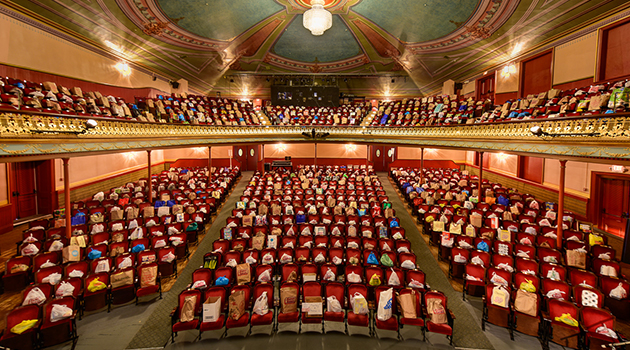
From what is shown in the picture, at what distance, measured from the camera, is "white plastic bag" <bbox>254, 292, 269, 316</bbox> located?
538cm

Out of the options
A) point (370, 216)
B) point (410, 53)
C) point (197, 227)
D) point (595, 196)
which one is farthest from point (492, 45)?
point (197, 227)

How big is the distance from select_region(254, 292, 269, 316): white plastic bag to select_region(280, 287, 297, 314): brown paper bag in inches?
12.9

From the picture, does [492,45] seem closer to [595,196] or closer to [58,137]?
→ [595,196]

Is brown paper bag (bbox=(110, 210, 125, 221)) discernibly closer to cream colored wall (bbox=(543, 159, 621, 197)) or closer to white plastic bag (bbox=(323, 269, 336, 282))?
white plastic bag (bbox=(323, 269, 336, 282))

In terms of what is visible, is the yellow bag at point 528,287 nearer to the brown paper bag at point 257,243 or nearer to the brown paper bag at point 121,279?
the brown paper bag at point 257,243

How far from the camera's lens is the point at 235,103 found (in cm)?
2311

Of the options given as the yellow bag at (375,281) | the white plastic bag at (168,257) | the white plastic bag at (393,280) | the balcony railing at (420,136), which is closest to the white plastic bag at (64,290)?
the white plastic bag at (168,257)

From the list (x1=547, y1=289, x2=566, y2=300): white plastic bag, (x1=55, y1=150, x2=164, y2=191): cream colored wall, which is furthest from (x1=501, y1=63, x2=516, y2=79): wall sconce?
(x1=55, y1=150, x2=164, y2=191): cream colored wall

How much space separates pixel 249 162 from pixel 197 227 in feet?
49.4

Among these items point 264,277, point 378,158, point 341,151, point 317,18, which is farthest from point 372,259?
point 341,151

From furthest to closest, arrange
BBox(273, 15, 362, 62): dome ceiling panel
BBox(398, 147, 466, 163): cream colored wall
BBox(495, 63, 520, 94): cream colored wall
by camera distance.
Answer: BBox(398, 147, 466, 163): cream colored wall
BBox(273, 15, 362, 62): dome ceiling panel
BBox(495, 63, 520, 94): cream colored wall

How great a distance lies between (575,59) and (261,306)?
15.5 meters

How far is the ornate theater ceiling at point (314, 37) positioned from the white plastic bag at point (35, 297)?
10.6 meters

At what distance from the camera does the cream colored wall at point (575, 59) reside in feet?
35.2
